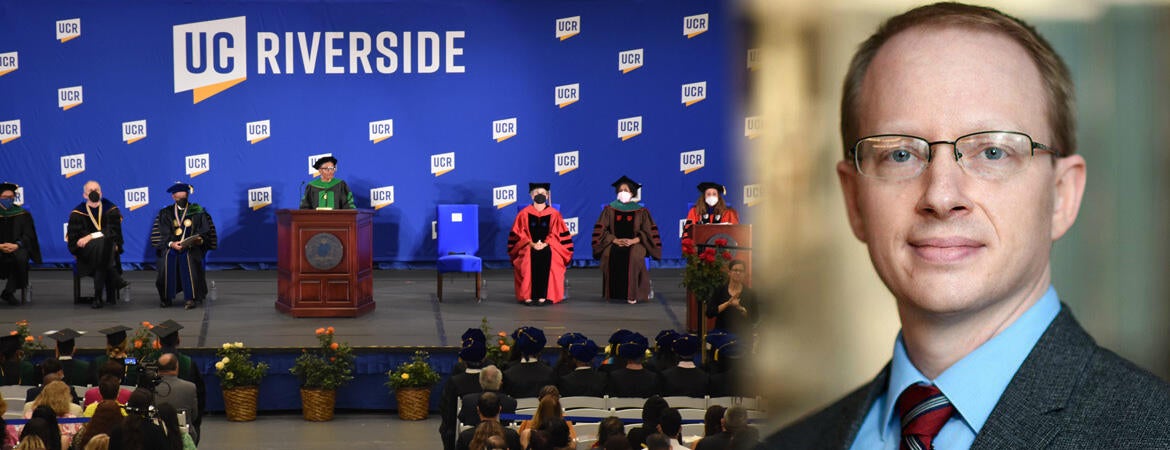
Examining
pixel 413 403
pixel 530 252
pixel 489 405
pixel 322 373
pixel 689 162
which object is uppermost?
pixel 689 162

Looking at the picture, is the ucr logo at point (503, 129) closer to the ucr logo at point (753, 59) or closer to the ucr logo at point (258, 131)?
the ucr logo at point (258, 131)

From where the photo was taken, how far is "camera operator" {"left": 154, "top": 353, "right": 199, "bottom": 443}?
729 centimetres

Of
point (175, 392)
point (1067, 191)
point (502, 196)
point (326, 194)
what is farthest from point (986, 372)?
point (502, 196)

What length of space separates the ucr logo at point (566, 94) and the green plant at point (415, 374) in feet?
22.4

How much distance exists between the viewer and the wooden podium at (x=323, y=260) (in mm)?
11242

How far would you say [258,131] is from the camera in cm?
1558

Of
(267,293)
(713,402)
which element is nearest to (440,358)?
(713,402)

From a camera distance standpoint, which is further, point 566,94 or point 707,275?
point 566,94

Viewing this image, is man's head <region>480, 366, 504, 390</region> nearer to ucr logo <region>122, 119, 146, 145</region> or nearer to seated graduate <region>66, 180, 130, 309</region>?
seated graduate <region>66, 180, 130, 309</region>

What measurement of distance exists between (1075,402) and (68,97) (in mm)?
16277

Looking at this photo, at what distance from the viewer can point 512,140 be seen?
52.2ft

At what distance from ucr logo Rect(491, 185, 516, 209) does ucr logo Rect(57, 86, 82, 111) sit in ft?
17.9

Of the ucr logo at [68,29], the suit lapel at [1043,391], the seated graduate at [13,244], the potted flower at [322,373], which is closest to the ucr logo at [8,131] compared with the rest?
the ucr logo at [68,29]

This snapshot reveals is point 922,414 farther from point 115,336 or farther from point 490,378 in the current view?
point 115,336
